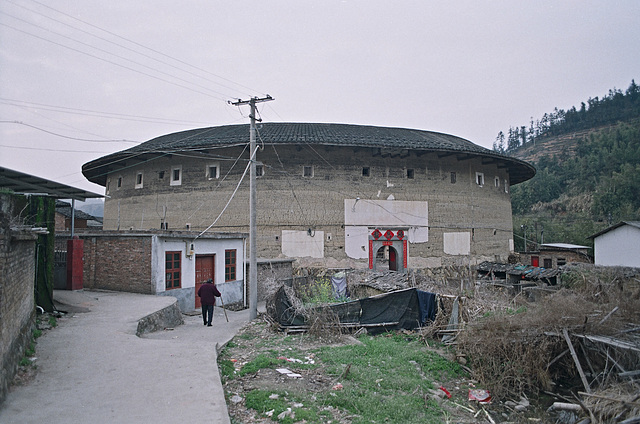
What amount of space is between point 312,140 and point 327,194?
8.95 ft

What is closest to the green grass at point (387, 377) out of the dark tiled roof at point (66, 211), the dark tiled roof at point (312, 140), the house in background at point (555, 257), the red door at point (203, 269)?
the red door at point (203, 269)

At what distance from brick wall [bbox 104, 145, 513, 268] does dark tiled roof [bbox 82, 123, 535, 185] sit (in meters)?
0.69

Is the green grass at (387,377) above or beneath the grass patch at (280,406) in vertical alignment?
beneath

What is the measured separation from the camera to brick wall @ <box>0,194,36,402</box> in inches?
173

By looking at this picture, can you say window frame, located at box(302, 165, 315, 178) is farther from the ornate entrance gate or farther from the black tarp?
the black tarp

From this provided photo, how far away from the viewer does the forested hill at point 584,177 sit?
4178cm

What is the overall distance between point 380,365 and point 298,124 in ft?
66.3

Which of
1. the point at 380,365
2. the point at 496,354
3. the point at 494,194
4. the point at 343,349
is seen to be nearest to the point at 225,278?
the point at 343,349

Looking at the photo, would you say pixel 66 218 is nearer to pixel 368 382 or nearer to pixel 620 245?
pixel 368 382

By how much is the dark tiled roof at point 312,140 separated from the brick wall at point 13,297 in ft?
46.7

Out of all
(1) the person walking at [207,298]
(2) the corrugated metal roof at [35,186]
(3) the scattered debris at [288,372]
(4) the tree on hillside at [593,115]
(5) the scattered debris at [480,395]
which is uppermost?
(4) the tree on hillside at [593,115]

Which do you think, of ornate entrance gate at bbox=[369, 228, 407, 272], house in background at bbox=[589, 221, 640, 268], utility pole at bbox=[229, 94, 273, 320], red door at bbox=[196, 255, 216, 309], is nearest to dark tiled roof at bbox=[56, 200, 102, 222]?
red door at bbox=[196, 255, 216, 309]

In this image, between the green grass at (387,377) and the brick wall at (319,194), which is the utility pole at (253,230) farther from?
the brick wall at (319,194)

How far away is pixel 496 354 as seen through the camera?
7586 millimetres
